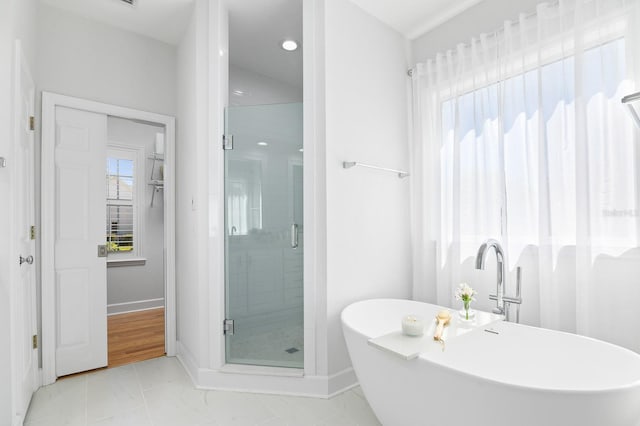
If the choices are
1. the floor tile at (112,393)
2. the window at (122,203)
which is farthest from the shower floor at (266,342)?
the window at (122,203)

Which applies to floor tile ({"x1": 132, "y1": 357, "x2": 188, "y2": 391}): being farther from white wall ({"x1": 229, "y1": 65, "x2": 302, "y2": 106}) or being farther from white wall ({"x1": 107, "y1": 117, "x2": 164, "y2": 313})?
white wall ({"x1": 229, "y1": 65, "x2": 302, "y2": 106})

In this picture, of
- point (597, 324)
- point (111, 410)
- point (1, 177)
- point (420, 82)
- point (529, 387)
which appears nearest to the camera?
point (529, 387)

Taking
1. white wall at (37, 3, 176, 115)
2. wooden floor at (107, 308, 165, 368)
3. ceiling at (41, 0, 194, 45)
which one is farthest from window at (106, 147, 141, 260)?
ceiling at (41, 0, 194, 45)

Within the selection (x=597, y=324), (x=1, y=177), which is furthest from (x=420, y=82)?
(x=1, y=177)

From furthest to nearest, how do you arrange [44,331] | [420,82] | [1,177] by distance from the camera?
1. [420,82]
2. [44,331]
3. [1,177]

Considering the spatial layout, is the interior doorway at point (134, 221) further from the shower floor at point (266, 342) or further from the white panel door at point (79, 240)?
the shower floor at point (266, 342)

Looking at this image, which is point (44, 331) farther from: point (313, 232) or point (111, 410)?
point (313, 232)

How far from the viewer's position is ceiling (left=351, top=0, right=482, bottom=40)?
2.49 metres

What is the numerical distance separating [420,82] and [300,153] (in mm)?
1250

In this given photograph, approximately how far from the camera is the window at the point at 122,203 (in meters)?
4.36

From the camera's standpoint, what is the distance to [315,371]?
221 cm

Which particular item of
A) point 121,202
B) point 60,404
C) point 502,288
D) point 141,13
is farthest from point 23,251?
point 502,288

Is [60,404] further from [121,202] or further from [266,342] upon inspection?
[121,202]

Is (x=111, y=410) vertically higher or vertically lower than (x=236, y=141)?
lower
